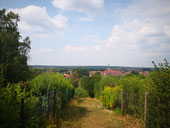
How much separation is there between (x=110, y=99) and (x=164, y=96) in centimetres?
438

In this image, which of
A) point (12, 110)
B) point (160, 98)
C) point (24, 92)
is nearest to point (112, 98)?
point (160, 98)

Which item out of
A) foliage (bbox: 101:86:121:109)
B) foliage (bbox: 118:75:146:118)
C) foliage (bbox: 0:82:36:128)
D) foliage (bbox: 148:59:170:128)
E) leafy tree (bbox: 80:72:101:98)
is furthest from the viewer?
leafy tree (bbox: 80:72:101:98)

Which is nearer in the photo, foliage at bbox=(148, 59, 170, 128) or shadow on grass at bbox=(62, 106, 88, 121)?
foliage at bbox=(148, 59, 170, 128)

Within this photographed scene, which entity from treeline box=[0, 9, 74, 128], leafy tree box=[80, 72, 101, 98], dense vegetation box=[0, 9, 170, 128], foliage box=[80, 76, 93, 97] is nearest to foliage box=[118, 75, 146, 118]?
dense vegetation box=[0, 9, 170, 128]

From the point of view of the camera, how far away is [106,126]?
4.98 m

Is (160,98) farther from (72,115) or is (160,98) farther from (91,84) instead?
(91,84)

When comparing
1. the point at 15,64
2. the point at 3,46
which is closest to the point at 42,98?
the point at 15,64

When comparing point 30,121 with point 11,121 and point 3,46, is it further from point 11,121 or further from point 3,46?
point 3,46

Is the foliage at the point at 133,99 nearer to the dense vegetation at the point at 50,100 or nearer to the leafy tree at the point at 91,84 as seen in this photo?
the dense vegetation at the point at 50,100

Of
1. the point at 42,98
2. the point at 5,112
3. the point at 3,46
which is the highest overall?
the point at 3,46

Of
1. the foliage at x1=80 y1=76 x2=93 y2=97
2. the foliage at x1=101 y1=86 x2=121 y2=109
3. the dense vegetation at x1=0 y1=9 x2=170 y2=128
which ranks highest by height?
the dense vegetation at x1=0 y1=9 x2=170 y2=128

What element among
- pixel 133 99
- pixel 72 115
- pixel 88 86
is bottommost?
pixel 88 86

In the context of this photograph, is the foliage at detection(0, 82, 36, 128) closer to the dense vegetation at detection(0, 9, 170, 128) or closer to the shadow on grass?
the dense vegetation at detection(0, 9, 170, 128)

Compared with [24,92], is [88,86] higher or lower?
lower
